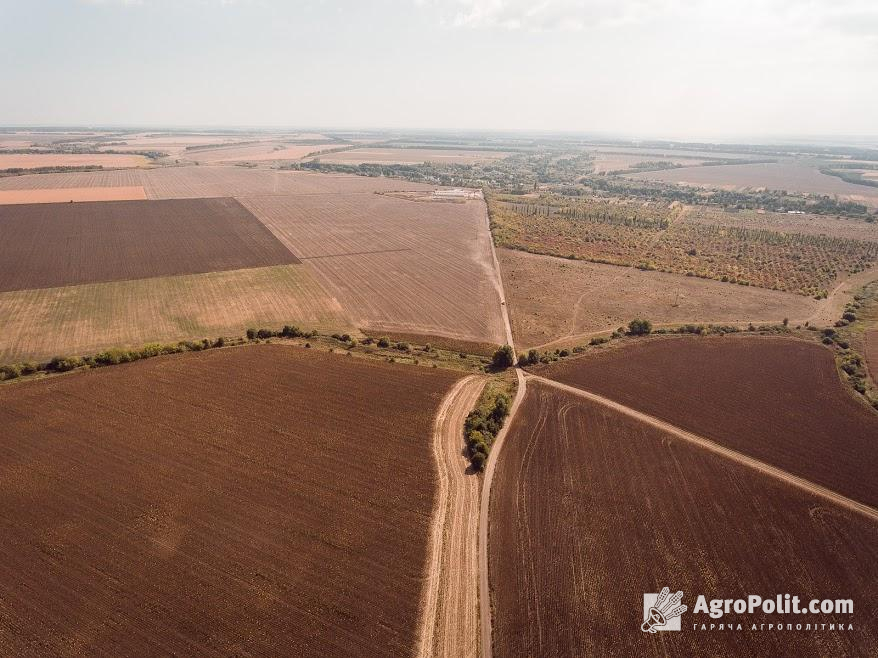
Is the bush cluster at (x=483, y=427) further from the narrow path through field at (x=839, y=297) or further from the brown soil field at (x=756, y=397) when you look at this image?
the narrow path through field at (x=839, y=297)

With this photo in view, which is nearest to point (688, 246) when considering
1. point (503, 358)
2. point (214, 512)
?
point (503, 358)

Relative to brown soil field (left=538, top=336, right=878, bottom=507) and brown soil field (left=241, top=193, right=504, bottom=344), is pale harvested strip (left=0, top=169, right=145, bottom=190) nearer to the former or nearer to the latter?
brown soil field (left=241, top=193, right=504, bottom=344)

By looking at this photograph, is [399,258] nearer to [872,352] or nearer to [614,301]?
[614,301]

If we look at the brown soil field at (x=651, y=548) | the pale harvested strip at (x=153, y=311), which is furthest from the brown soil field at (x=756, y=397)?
the pale harvested strip at (x=153, y=311)

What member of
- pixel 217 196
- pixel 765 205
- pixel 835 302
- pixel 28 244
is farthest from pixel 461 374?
pixel 765 205

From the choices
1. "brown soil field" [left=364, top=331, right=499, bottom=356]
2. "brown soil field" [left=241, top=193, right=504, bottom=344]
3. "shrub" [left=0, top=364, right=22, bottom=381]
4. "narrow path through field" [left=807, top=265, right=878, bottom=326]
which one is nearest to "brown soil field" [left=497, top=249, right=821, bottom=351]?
"narrow path through field" [left=807, top=265, right=878, bottom=326]
